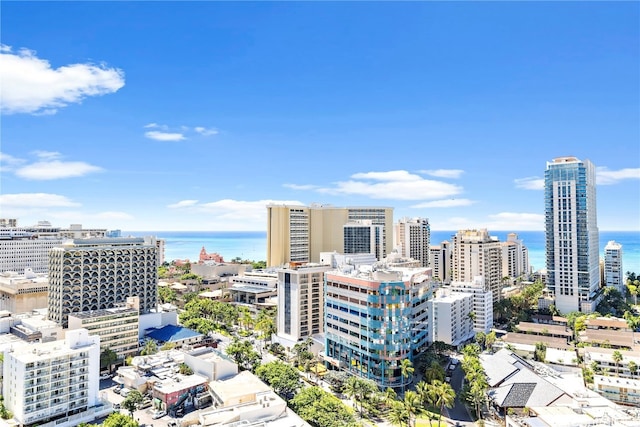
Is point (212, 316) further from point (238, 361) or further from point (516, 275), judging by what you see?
point (516, 275)

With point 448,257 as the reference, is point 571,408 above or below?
below

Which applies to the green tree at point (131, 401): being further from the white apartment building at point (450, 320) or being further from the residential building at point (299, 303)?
the white apartment building at point (450, 320)

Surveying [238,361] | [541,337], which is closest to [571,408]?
[541,337]

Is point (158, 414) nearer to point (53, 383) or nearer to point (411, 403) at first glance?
point (53, 383)

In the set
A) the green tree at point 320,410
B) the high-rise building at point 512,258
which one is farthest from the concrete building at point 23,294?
the high-rise building at point 512,258

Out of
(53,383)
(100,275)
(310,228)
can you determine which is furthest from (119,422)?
(310,228)

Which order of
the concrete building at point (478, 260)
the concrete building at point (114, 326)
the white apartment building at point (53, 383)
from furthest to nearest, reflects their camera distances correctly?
the concrete building at point (478, 260)
the concrete building at point (114, 326)
the white apartment building at point (53, 383)

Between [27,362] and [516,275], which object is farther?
[516,275]
